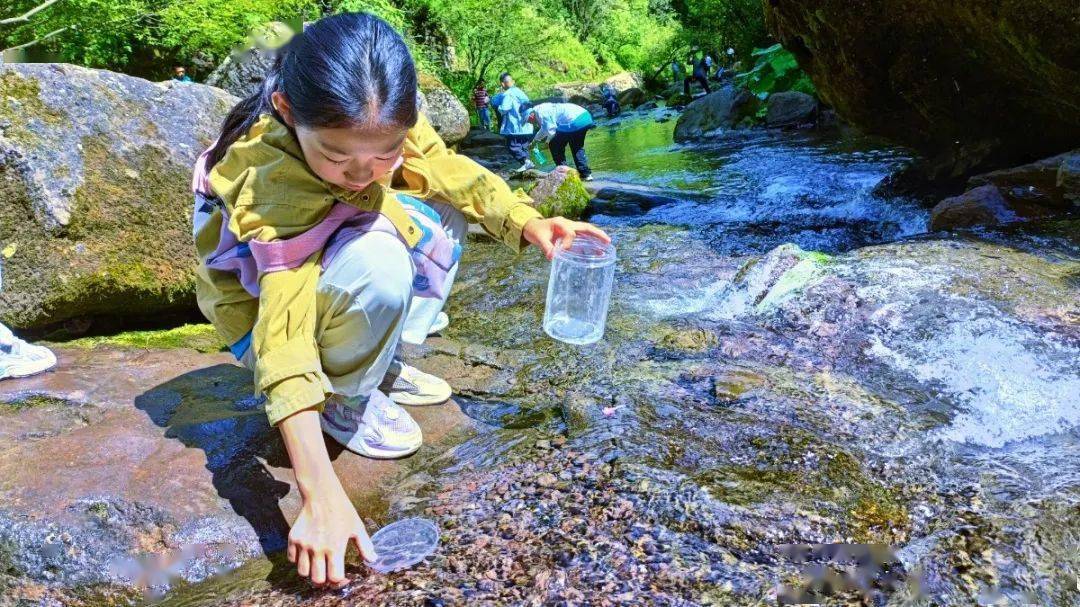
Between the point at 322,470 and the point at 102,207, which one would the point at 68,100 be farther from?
the point at 322,470

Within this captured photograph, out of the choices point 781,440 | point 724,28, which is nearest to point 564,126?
point 781,440

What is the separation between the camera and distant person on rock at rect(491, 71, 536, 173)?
12.2 m

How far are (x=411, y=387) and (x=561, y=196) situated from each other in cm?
470

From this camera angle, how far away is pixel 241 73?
8891 mm

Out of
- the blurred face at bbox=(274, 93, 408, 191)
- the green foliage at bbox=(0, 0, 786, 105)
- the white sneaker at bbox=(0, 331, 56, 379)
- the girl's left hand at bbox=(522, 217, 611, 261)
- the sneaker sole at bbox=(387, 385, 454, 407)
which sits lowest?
the sneaker sole at bbox=(387, 385, 454, 407)

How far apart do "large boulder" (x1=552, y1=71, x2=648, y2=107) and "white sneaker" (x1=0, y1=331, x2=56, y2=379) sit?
71.4 feet

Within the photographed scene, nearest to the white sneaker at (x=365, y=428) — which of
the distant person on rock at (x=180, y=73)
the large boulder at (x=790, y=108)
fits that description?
the distant person on rock at (x=180, y=73)

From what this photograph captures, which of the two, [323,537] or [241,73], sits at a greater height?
[241,73]

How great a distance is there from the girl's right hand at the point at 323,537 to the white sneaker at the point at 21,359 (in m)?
1.69

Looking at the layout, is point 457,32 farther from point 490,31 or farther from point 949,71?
point 949,71

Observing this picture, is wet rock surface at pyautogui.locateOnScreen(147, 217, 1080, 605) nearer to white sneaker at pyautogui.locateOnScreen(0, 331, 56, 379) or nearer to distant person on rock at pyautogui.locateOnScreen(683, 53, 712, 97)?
white sneaker at pyautogui.locateOnScreen(0, 331, 56, 379)

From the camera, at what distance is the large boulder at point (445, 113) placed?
11.1 m

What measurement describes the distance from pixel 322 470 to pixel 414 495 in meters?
0.46

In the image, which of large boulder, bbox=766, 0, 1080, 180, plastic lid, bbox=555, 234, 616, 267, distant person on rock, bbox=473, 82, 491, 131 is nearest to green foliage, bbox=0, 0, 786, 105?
plastic lid, bbox=555, 234, 616, 267
